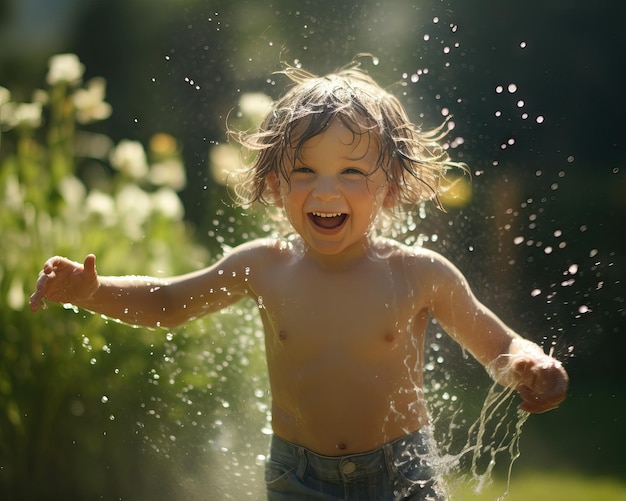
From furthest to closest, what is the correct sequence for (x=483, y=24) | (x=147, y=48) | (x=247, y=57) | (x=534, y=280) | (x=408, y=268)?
(x=147, y=48) < (x=483, y=24) < (x=247, y=57) < (x=534, y=280) < (x=408, y=268)

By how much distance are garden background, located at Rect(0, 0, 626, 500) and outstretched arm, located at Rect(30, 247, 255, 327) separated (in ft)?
1.36

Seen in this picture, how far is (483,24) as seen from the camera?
2646 mm

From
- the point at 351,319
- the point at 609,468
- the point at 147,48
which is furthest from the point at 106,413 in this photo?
the point at 147,48

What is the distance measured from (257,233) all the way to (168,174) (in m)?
0.65

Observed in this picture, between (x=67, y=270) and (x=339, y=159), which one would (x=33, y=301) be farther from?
(x=339, y=159)

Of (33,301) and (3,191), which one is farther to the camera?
(3,191)

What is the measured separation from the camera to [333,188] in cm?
158

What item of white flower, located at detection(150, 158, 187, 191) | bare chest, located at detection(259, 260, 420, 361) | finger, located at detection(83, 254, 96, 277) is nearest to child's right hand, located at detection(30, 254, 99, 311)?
finger, located at detection(83, 254, 96, 277)

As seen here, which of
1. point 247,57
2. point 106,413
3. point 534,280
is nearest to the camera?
point 534,280

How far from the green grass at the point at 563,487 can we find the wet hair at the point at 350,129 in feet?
3.11

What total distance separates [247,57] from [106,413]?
99 centimetres

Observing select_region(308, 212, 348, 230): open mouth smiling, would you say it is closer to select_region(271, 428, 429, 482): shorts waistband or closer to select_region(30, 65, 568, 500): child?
select_region(30, 65, 568, 500): child

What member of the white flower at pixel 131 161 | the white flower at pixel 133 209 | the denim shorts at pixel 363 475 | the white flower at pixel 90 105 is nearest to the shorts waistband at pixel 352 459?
the denim shorts at pixel 363 475

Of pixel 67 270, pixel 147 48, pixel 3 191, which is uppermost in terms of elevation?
pixel 147 48
